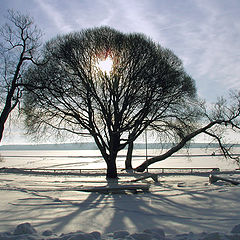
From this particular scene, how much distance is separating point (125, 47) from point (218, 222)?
1663cm

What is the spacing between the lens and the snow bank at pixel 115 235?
17.4ft

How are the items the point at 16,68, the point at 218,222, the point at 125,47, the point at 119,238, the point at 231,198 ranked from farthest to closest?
the point at 125,47 → the point at 16,68 → the point at 231,198 → the point at 218,222 → the point at 119,238

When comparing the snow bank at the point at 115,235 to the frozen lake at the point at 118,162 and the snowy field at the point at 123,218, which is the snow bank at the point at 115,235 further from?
the frozen lake at the point at 118,162

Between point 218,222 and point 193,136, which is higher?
point 193,136

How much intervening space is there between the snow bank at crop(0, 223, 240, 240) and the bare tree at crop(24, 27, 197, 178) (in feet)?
49.4

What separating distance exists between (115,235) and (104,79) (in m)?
16.7

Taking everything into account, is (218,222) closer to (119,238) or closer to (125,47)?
(119,238)

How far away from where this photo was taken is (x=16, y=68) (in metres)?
16.8

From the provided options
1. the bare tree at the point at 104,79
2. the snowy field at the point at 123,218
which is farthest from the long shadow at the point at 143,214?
the bare tree at the point at 104,79

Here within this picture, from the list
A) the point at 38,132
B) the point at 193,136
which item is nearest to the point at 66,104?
the point at 38,132

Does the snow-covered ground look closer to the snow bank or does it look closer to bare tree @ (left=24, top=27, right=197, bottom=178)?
the snow bank

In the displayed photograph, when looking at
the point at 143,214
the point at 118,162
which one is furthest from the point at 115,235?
the point at 118,162

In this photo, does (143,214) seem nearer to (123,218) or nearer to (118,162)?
(123,218)

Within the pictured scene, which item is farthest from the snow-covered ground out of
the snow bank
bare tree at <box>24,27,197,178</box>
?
bare tree at <box>24,27,197,178</box>
